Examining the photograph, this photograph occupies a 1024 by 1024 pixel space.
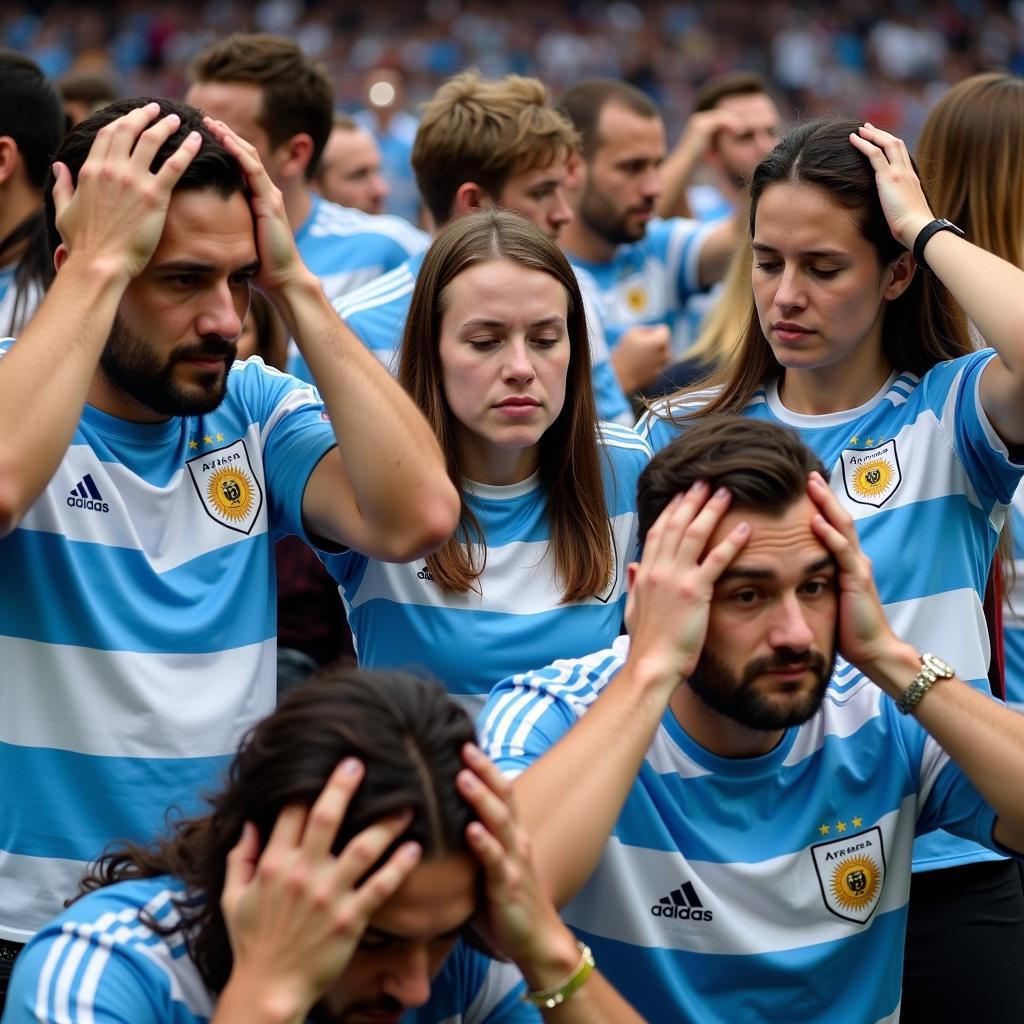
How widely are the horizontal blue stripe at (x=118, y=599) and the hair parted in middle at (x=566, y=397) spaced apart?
1.90 ft

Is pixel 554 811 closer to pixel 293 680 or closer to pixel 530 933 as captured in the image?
pixel 530 933

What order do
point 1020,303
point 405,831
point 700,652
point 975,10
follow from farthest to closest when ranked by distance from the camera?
point 975,10, point 1020,303, point 700,652, point 405,831

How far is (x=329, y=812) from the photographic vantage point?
6.63 feet

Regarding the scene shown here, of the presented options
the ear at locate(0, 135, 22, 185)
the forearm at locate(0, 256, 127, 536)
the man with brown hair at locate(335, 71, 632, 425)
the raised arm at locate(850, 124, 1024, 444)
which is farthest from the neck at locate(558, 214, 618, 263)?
the forearm at locate(0, 256, 127, 536)

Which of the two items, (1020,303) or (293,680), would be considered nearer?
(1020,303)

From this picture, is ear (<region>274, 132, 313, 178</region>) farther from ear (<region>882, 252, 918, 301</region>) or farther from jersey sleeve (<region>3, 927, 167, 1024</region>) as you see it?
jersey sleeve (<region>3, 927, 167, 1024</region>)

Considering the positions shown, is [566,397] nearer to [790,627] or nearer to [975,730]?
[790,627]

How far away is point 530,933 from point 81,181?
149 cm

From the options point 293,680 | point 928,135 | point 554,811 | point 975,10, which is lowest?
point 293,680

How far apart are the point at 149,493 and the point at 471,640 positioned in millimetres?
707

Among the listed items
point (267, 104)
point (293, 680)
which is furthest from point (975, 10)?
point (293, 680)

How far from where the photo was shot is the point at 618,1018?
2301 mm

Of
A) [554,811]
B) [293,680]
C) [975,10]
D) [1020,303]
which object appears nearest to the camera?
[554,811]

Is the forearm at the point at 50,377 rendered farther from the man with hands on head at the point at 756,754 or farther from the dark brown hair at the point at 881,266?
the dark brown hair at the point at 881,266
